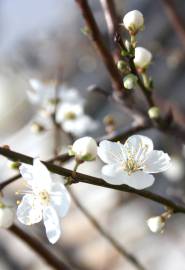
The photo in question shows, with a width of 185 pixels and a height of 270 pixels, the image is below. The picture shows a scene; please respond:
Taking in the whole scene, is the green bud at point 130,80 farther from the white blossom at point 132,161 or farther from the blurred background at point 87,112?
the blurred background at point 87,112

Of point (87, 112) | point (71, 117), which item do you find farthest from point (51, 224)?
point (87, 112)

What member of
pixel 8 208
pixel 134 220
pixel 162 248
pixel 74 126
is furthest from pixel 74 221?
pixel 8 208

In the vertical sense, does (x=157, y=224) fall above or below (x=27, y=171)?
below

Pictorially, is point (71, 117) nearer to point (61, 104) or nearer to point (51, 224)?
point (61, 104)

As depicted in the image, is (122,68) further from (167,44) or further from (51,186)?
(167,44)

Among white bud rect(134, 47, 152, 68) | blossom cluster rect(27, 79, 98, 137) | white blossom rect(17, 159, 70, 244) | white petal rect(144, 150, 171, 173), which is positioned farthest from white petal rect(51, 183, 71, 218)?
blossom cluster rect(27, 79, 98, 137)
